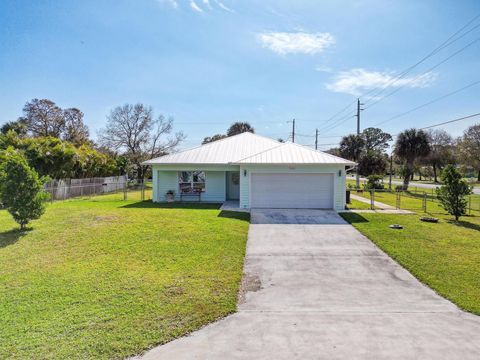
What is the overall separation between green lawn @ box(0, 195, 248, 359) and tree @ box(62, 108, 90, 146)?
113 ft

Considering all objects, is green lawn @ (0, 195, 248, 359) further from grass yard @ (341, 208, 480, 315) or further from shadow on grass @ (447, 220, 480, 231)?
shadow on grass @ (447, 220, 480, 231)

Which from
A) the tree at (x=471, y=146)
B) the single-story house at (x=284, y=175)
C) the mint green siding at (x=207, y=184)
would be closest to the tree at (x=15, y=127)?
the mint green siding at (x=207, y=184)

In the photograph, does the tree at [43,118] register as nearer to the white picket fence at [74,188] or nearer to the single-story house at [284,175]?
the white picket fence at [74,188]

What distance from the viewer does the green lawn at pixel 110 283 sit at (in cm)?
413

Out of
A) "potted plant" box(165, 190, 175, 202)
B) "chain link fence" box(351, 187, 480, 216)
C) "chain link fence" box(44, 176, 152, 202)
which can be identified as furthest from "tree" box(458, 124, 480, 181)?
"chain link fence" box(44, 176, 152, 202)

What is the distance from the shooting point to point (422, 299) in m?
5.64

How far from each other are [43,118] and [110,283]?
42266 millimetres

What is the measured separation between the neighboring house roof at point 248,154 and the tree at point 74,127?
27.9 metres

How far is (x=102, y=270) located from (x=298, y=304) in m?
4.54

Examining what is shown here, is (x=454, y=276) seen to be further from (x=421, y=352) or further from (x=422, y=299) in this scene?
(x=421, y=352)

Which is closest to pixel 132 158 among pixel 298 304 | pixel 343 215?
pixel 343 215

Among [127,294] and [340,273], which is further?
[340,273]

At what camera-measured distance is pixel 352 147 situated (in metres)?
38.1

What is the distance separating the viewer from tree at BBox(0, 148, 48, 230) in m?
9.79
